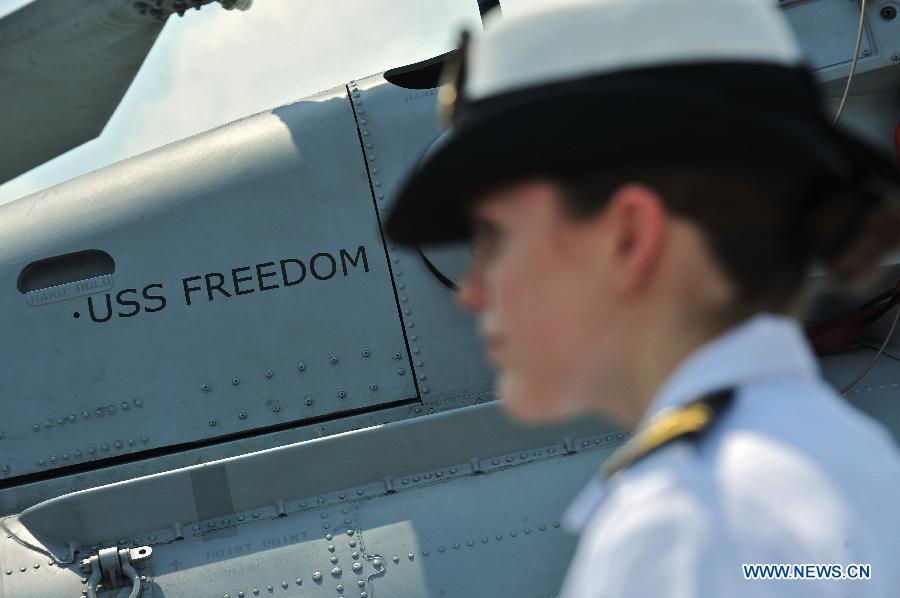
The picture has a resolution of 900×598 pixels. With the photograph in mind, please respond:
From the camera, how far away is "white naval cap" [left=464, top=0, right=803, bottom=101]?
1.01m

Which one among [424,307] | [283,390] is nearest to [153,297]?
[283,390]

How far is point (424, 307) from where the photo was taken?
492 centimetres

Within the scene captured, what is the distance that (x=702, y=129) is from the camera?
98 cm

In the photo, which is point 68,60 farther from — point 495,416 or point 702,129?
point 702,129

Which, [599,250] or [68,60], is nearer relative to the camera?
[599,250]

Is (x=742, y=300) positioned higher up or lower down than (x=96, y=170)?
lower down

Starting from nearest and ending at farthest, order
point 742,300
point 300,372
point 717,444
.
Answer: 1. point 717,444
2. point 742,300
3. point 300,372

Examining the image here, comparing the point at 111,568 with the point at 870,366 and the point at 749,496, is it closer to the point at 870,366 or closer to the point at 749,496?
the point at 870,366

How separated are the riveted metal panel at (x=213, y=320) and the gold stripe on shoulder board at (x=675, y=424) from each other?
387cm

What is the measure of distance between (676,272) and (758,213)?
0.31 ft

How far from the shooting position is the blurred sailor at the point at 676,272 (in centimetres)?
91

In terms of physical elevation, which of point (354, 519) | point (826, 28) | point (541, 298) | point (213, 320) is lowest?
point (354, 519)

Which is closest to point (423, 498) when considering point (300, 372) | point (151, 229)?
point (300, 372)

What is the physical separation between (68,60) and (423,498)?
2353 mm
